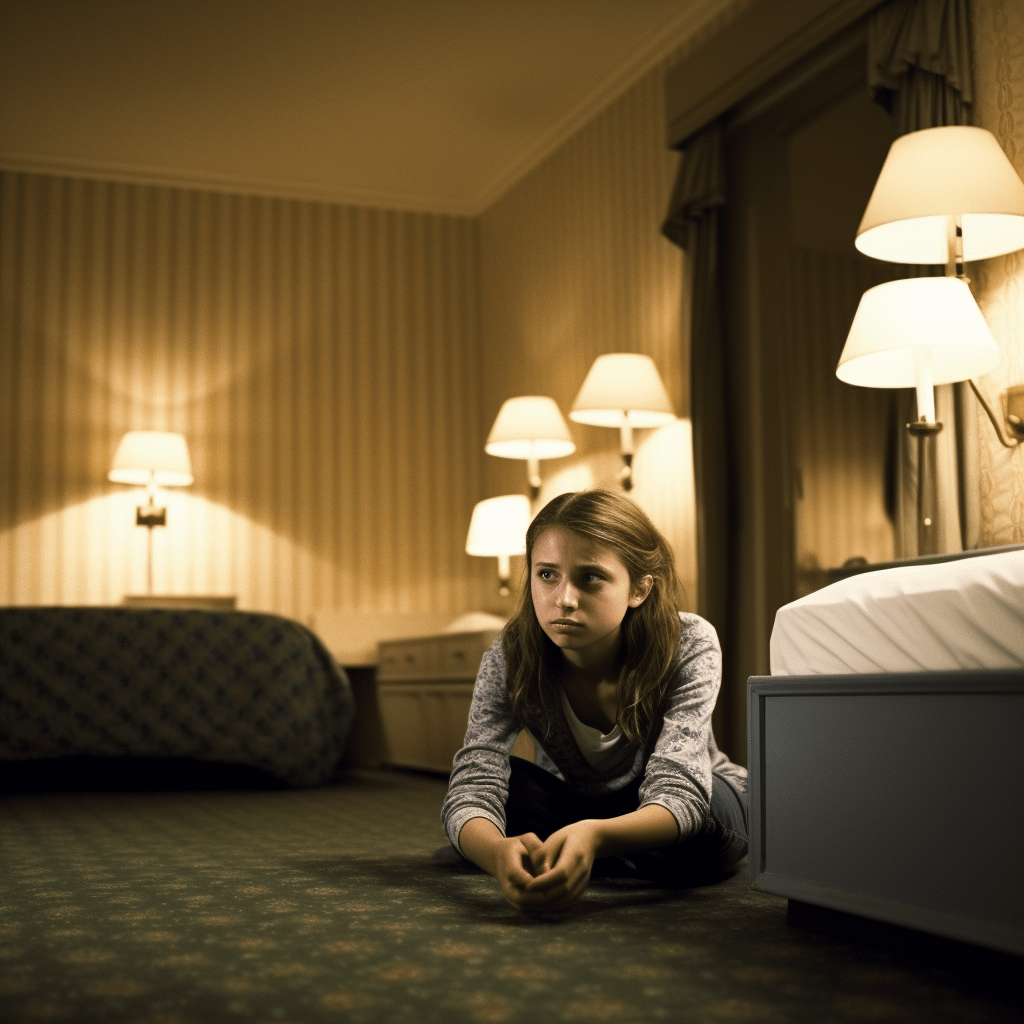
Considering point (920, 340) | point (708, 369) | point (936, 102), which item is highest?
point (936, 102)

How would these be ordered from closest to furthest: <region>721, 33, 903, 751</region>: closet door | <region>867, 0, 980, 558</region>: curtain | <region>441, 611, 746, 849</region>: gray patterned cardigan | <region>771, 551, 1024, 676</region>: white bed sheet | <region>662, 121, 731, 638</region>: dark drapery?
<region>771, 551, 1024, 676</region>: white bed sheet < <region>441, 611, 746, 849</region>: gray patterned cardigan < <region>867, 0, 980, 558</region>: curtain < <region>721, 33, 903, 751</region>: closet door < <region>662, 121, 731, 638</region>: dark drapery

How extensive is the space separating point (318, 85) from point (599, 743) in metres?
3.48

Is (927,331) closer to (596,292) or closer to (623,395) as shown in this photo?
(623,395)

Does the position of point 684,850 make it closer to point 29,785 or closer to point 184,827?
point 184,827

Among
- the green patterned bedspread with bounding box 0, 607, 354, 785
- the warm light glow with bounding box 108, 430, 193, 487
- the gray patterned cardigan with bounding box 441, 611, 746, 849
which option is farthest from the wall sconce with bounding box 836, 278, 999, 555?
the warm light glow with bounding box 108, 430, 193, 487

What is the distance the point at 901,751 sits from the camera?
1310 mm

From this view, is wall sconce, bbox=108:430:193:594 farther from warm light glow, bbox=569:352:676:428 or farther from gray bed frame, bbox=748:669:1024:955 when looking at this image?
gray bed frame, bbox=748:669:1024:955

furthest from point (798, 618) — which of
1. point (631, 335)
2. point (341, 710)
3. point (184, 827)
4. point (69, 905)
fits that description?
point (631, 335)

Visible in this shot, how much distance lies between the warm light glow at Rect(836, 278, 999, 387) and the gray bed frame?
908 millimetres

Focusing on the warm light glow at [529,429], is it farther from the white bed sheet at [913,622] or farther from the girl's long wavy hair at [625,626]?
the white bed sheet at [913,622]

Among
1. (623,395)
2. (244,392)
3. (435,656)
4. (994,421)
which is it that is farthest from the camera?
(244,392)

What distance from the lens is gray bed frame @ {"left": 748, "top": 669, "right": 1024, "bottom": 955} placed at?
1.18m

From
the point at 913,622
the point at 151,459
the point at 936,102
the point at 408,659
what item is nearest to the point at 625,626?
the point at 913,622

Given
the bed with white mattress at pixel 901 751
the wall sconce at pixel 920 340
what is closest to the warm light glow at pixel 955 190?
the wall sconce at pixel 920 340
